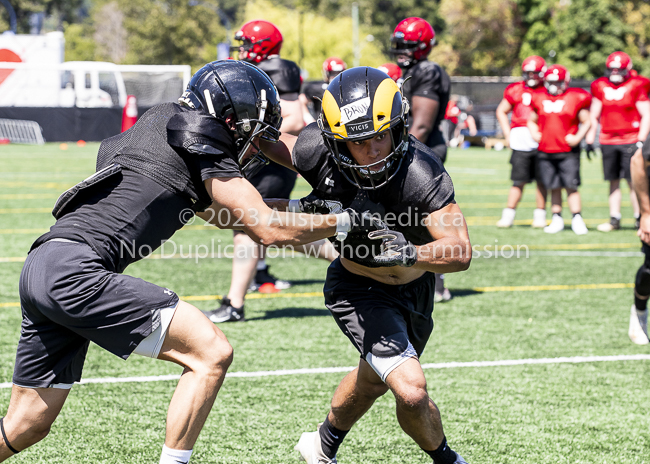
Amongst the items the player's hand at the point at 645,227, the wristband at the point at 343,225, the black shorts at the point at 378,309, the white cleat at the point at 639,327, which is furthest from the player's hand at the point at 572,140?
the wristband at the point at 343,225

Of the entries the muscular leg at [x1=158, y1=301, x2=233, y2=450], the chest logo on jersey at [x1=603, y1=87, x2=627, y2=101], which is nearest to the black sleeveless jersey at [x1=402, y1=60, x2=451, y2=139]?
the muscular leg at [x1=158, y1=301, x2=233, y2=450]

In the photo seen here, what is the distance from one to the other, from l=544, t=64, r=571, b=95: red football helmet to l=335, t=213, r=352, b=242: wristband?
896 centimetres

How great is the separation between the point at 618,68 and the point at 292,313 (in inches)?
277

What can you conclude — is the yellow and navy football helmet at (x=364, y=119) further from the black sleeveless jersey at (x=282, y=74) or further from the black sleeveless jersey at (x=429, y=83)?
the black sleeveless jersey at (x=429, y=83)

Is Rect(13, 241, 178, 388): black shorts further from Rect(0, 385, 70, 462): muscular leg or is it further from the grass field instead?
the grass field

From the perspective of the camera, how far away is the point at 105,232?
296cm

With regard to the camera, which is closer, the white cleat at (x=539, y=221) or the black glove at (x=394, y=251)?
the black glove at (x=394, y=251)

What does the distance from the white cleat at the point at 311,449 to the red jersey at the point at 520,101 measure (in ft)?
29.1

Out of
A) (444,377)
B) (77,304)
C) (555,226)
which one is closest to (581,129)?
(555,226)

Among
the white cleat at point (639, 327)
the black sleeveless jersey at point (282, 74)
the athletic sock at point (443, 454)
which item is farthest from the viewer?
the black sleeveless jersey at point (282, 74)

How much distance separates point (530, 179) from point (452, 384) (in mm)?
7448

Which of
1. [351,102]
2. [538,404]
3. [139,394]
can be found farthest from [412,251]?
[139,394]

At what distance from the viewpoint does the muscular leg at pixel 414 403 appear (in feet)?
10.5

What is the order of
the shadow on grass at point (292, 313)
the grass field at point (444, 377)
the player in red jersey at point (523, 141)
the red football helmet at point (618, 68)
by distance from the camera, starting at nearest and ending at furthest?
1. the grass field at point (444, 377)
2. the shadow on grass at point (292, 313)
3. the red football helmet at point (618, 68)
4. the player in red jersey at point (523, 141)
